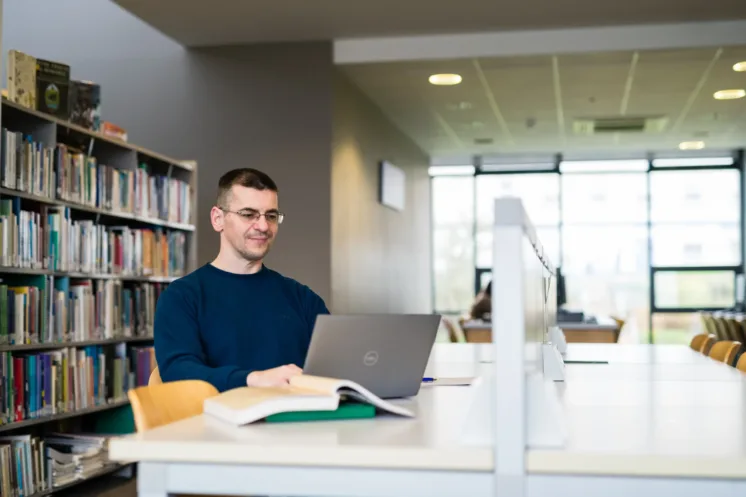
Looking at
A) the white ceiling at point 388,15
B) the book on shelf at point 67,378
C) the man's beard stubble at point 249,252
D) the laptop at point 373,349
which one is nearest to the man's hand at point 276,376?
the laptop at point 373,349

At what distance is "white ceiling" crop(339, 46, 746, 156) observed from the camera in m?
6.89

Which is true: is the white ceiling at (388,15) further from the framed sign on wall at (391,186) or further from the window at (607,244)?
the window at (607,244)

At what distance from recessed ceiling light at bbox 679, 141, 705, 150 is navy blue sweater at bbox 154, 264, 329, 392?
30.0 feet

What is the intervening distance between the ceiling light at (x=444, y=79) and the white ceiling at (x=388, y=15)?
78 cm

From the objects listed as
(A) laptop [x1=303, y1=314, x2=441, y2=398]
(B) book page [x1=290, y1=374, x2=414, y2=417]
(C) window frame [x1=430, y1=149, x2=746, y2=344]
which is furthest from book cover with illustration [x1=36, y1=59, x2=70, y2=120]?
(C) window frame [x1=430, y1=149, x2=746, y2=344]

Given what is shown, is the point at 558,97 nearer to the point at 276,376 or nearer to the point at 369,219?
the point at 369,219

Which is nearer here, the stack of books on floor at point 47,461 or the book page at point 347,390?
the book page at point 347,390

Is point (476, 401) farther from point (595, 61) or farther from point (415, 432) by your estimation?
point (595, 61)

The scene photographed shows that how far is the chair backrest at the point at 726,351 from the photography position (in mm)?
3909

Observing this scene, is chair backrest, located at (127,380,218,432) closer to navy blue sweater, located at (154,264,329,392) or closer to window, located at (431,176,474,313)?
navy blue sweater, located at (154,264,329,392)

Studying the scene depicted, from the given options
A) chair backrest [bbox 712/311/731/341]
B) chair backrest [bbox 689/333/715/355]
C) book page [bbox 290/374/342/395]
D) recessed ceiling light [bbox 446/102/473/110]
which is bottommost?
chair backrest [bbox 712/311/731/341]

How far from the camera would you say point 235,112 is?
691 cm

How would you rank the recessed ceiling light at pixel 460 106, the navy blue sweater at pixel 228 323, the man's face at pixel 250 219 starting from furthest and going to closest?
the recessed ceiling light at pixel 460 106, the man's face at pixel 250 219, the navy blue sweater at pixel 228 323

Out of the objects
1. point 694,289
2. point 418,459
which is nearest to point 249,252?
point 418,459
